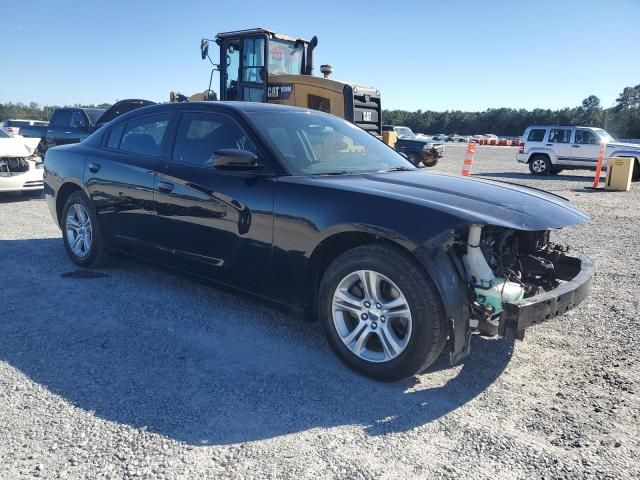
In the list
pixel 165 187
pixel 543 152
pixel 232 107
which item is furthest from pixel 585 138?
pixel 165 187

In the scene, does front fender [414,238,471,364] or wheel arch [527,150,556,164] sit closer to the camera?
front fender [414,238,471,364]

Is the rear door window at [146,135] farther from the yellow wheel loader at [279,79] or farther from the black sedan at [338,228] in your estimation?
the yellow wheel loader at [279,79]

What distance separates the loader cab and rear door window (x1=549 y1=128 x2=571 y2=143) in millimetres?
11153

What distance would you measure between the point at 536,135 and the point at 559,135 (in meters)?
0.87

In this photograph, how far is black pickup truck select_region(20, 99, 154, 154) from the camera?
13.5 meters

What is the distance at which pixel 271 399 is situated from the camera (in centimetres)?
303

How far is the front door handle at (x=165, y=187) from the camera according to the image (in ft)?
14.2

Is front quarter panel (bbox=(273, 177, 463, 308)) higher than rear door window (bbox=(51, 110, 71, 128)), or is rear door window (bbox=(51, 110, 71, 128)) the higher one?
rear door window (bbox=(51, 110, 71, 128))

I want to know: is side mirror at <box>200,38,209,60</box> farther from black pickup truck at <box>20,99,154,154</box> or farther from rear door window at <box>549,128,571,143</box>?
rear door window at <box>549,128,571,143</box>

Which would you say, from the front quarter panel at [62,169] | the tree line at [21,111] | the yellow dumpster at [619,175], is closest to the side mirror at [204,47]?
the front quarter panel at [62,169]

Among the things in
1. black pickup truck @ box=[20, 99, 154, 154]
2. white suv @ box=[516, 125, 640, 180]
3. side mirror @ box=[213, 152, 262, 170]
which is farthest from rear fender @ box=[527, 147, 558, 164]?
side mirror @ box=[213, 152, 262, 170]

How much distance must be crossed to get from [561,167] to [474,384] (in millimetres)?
18637

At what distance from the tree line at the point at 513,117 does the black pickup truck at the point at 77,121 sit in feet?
173

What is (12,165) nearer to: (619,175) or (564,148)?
(619,175)
